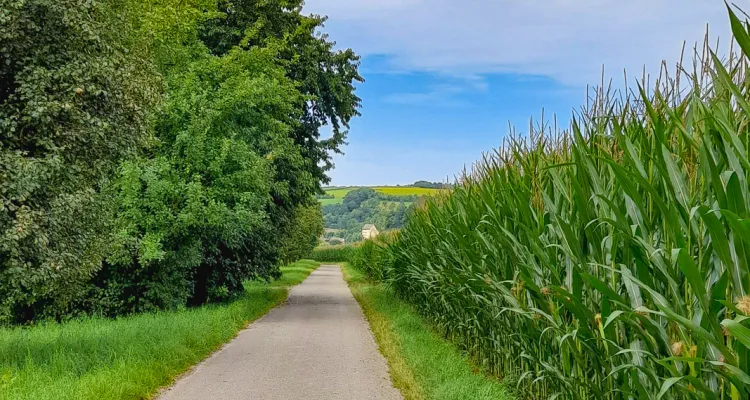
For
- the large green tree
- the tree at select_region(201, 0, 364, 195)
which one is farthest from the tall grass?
the tree at select_region(201, 0, 364, 195)

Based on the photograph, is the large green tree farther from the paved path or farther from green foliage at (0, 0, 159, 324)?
green foliage at (0, 0, 159, 324)

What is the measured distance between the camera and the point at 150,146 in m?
15.3

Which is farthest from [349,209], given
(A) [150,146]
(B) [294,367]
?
(B) [294,367]

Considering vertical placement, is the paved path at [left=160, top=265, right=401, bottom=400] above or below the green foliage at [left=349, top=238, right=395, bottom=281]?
below

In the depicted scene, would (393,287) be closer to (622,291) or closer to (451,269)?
(451,269)

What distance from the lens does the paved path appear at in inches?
330

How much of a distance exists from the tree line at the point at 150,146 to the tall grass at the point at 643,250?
18.2ft

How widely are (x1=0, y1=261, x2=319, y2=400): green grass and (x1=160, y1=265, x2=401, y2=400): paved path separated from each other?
0.33 metres

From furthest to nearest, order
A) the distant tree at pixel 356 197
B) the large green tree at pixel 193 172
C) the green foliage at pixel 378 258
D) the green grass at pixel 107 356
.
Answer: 1. the distant tree at pixel 356 197
2. the green foliage at pixel 378 258
3. the large green tree at pixel 193 172
4. the green grass at pixel 107 356

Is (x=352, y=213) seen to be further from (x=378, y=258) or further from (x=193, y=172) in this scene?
(x=193, y=172)

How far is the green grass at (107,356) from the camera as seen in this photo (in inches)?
289

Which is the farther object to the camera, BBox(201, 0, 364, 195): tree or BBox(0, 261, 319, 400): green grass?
BBox(201, 0, 364, 195): tree

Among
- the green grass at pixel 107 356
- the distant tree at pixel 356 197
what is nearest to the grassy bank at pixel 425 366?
the green grass at pixel 107 356

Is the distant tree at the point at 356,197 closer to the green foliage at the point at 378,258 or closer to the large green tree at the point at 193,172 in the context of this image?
the green foliage at the point at 378,258
